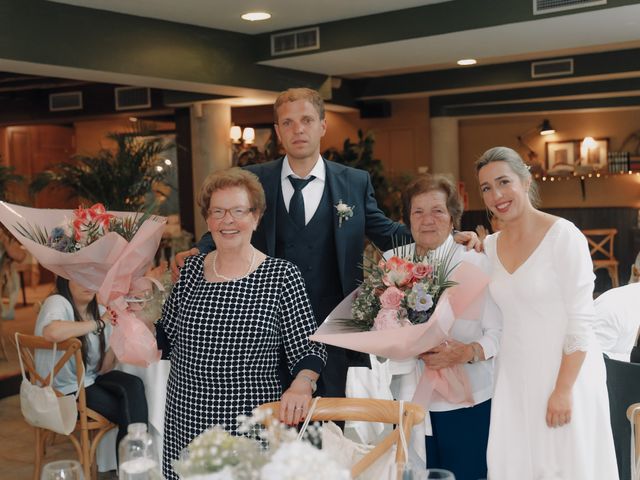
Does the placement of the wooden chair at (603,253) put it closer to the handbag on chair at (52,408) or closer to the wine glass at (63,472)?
the handbag on chair at (52,408)

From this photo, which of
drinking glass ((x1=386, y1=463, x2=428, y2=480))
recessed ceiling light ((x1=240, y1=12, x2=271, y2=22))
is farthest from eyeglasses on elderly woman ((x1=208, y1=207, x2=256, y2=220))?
recessed ceiling light ((x1=240, y1=12, x2=271, y2=22))

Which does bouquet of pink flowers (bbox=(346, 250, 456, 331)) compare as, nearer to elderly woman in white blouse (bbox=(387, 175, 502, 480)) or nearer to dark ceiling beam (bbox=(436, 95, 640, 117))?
elderly woman in white blouse (bbox=(387, 175, 502, 480))

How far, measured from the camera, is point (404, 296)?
246 centimetres

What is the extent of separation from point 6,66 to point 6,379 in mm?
2500

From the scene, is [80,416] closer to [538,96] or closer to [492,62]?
[492,62]

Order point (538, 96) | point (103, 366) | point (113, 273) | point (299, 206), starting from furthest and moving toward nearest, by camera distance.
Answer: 1. point (538, 96)
2. point (103, 366)
3. point (299, 206)
4. point (113, 273)

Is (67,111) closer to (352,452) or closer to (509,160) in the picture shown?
(509,160)

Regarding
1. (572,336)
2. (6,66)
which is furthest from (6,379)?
(572,336)

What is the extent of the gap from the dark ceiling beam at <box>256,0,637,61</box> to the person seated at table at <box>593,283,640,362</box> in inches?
116

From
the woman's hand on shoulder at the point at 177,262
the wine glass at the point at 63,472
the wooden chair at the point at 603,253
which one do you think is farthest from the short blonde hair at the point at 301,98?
the wooden chair at the point at 603,253

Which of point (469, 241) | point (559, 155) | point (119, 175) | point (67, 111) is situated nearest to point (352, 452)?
point (469, 241)

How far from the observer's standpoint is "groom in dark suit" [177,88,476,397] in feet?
9.81

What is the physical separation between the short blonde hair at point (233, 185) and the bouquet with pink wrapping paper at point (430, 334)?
0.43 meters

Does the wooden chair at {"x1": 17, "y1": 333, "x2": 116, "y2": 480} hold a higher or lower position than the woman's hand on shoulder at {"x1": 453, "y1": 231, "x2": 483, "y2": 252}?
lower
